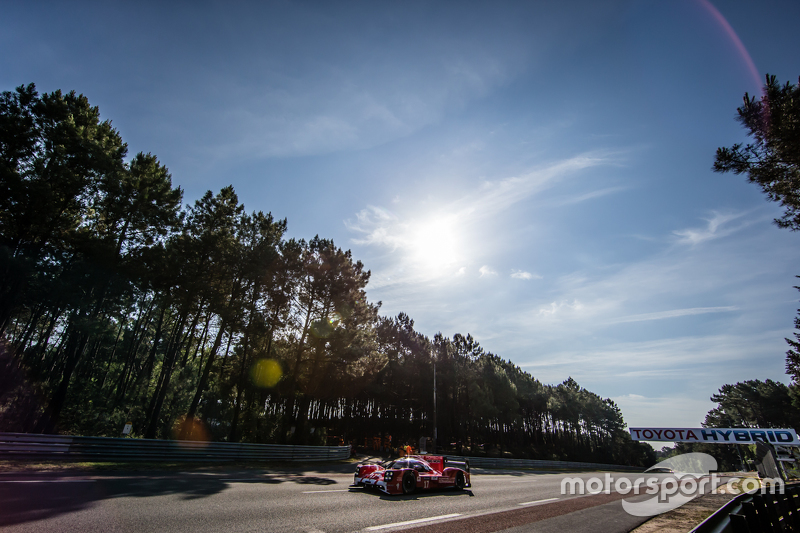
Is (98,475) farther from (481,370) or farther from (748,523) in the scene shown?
(481,370)

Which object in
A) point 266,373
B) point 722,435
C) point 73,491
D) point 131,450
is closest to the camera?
point 73,491

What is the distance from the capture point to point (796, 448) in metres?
32.8

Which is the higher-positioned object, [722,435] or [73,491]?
[722,435]

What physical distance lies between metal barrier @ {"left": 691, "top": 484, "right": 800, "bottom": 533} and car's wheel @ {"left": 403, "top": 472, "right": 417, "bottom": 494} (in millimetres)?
7633

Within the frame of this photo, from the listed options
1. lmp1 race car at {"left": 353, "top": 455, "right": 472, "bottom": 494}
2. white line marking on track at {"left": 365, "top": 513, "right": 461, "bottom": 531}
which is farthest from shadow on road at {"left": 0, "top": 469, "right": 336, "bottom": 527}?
white line marking on track at {"left": 365, "top": 513, "right": 461, "bottom": 531}

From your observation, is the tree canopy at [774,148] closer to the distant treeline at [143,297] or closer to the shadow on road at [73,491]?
the shadow on road at [73,491]

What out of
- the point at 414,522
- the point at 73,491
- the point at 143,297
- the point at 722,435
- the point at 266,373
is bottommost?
the point at 414,522

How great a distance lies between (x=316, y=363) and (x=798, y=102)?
29.8 meters

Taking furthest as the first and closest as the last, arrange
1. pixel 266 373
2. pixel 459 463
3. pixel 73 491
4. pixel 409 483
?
1. pixel 266 373
2. pixel 459 463
3. pixel 409 483
4. pixel 73 491

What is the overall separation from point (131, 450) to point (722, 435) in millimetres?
54004

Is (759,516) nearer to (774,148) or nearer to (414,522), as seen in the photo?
(414,522)

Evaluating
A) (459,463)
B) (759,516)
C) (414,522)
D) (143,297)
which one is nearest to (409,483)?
(459,463)

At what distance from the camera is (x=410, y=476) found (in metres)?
10.8

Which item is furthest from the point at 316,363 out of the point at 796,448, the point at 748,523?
the point at 796,448
